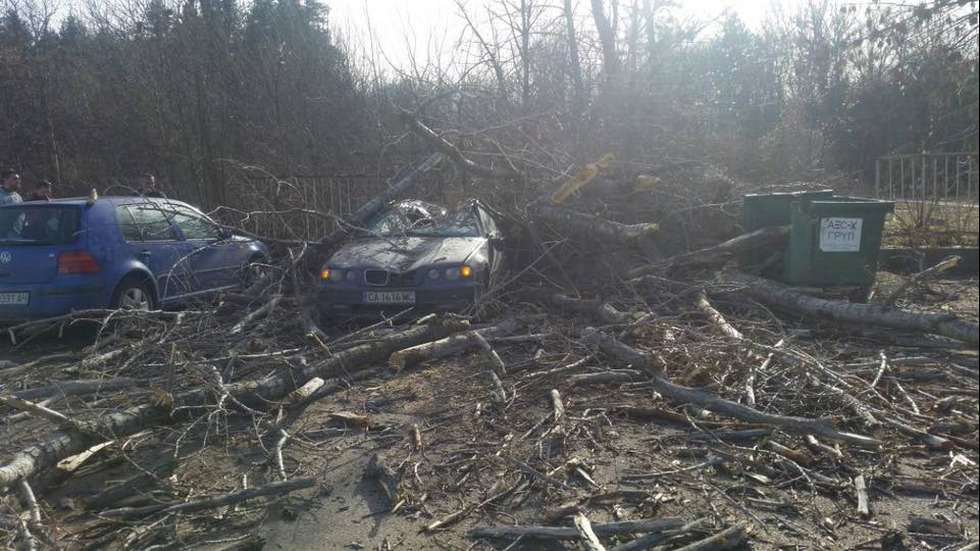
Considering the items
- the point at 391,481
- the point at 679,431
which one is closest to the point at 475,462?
the point at 391,481

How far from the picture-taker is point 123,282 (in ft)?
28.5

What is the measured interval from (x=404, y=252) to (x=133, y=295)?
3044 mm

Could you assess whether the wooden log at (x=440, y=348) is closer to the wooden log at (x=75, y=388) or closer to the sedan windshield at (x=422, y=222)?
the sedan windshield at (x=422, y=222)

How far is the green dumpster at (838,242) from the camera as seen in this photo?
26.5 feet

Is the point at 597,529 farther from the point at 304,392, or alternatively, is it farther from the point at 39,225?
the point at 39,225

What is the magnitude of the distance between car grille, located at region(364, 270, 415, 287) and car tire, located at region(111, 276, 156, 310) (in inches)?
94.2

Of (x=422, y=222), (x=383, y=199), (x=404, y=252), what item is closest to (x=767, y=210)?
(x=422, y=222)

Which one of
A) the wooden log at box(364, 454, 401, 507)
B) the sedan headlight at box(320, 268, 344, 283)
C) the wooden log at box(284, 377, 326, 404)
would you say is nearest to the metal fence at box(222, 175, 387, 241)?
the sedan headlight at box(320, 268, 344, 283)

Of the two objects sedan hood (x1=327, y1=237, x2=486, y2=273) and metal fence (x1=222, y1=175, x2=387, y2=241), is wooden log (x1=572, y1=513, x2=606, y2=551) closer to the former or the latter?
sedan hood (x1=327, y1=237, x2=486, y2=273)

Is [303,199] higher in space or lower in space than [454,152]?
Answer: lower

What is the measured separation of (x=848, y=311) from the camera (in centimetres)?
706

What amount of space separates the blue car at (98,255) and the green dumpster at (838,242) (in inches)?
259

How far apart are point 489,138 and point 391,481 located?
6.72m

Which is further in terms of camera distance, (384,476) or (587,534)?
(384,476)
